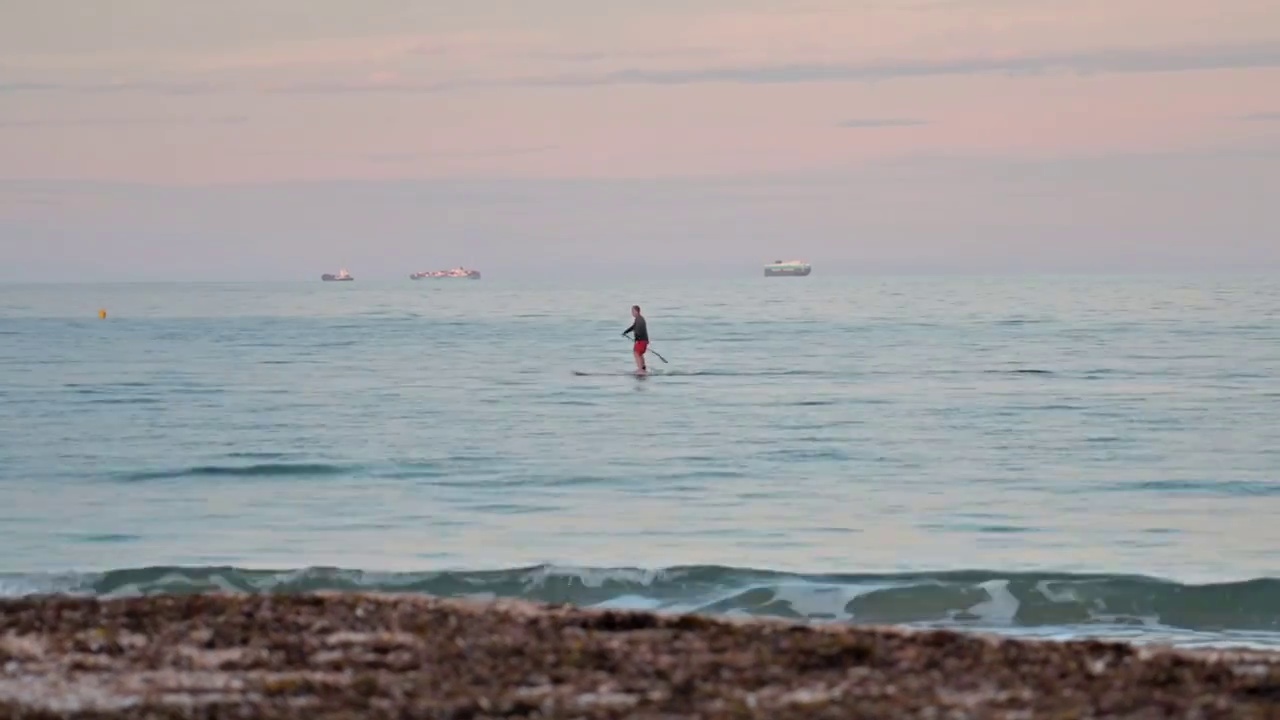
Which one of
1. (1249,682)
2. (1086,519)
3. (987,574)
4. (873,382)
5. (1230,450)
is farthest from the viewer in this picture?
(873,382)

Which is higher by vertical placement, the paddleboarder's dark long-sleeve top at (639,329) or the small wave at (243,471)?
the paddleboarder's dark long-sleeve top at (639,329)

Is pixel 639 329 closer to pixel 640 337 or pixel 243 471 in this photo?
pixel 640 337

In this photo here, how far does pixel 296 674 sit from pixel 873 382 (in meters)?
38.6

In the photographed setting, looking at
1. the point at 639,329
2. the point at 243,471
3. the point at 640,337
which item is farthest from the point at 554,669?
the point at 640,337

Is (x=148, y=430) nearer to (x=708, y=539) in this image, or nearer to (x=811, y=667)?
(x=708, y=539)

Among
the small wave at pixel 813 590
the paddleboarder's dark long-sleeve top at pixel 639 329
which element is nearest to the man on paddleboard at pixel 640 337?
the paddleboarder's dark long-sleeve top at pixel 639 329

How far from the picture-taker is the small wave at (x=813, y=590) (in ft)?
47.9

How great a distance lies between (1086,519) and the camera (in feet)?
66.3

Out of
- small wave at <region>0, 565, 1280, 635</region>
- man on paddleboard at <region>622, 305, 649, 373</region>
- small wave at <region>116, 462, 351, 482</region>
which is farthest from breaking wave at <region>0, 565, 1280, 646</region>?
man on paddleboard at <region>622, 305, 649, 373</region>

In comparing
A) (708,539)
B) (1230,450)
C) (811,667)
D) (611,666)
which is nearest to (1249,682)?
(811,667)

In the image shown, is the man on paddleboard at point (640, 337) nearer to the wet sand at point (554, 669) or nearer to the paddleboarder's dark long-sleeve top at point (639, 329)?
the paddleboarder's dark long-sleeve top at point (639, 329)

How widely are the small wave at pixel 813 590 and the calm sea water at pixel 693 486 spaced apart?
39mm

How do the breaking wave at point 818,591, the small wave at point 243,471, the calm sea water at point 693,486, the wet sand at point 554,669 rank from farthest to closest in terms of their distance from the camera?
the small wave at point 243,471
the calm sea water at point 693,486
the breaking wave at point 818,591
the wet sand at point 554,669

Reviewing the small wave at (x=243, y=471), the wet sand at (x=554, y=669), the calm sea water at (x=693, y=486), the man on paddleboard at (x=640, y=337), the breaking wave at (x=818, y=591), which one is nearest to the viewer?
the wet sand at (x=554, y=669)
